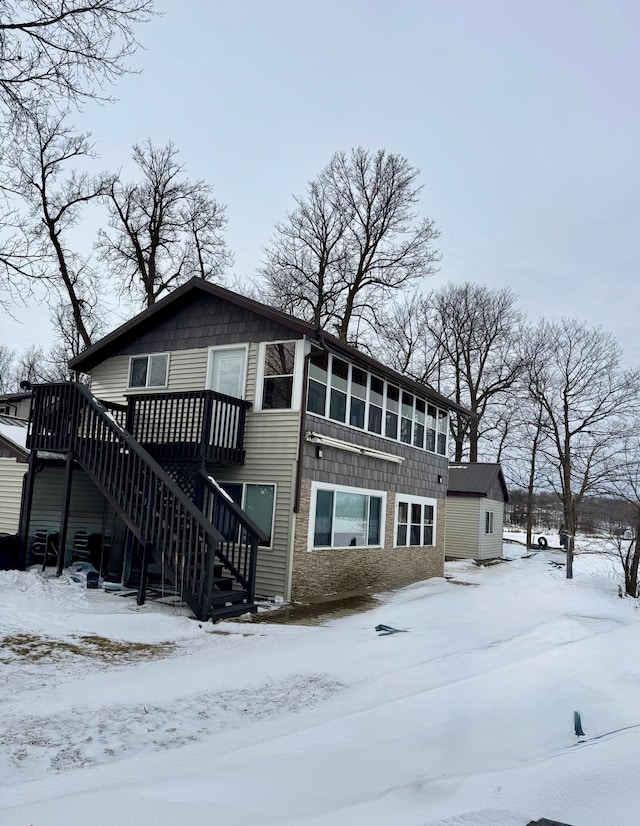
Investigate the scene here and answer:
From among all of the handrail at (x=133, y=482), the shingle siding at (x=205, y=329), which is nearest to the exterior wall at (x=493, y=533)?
the shingle siding at (x=205, y=329)

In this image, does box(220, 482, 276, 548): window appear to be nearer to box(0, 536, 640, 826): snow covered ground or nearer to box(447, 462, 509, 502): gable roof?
box(0, 536, 640, 826): snow covered ground

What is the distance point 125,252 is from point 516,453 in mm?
24376

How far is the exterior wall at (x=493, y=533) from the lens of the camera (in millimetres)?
24891

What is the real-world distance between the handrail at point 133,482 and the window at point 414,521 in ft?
22.0

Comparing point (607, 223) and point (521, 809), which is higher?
point (607, 223)

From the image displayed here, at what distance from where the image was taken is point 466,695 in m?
5.69

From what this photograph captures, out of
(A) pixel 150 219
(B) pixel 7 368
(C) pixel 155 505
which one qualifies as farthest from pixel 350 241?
(B) pixel 7 368

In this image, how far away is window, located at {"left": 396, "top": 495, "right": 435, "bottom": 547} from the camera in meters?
16.1

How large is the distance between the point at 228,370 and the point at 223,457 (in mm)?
2222

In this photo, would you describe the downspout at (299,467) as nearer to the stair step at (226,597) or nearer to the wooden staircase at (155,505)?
the wooden staircase at (155,505)

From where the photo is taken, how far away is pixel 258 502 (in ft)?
40.2

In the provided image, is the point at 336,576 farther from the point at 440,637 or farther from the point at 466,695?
the point at 466,695

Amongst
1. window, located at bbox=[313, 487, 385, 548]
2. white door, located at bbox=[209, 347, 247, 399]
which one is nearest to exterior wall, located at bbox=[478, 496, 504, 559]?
window, located at bbox=[313, 487, 385, 548]

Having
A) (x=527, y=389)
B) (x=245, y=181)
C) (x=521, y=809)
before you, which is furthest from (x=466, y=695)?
(x=527, y=389)
